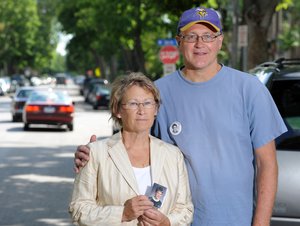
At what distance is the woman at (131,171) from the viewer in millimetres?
3811

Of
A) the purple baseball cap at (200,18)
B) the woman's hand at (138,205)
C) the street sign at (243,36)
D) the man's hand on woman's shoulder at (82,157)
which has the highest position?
the street sign at (243,36)

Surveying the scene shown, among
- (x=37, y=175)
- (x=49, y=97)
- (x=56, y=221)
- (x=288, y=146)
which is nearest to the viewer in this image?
(x=288, y=146)

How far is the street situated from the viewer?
9961 millimetres

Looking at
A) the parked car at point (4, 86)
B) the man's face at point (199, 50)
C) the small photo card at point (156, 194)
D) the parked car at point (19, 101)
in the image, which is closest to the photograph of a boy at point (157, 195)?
the small photo card at point (156, 194)

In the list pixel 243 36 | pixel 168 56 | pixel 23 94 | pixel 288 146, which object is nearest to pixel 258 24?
pixel 243 36

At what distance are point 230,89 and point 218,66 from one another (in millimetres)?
176

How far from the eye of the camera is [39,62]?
115250mm

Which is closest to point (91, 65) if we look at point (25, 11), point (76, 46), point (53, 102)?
point (25, 11)

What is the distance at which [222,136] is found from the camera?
394 cm

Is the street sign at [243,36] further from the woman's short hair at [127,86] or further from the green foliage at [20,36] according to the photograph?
the green foliage at [20,36]

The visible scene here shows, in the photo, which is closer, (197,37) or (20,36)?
(197,37)

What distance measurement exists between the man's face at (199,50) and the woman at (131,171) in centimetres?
27

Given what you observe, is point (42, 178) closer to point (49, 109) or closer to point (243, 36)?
point (243, 36)

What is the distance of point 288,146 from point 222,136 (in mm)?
1613
